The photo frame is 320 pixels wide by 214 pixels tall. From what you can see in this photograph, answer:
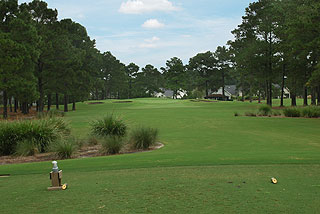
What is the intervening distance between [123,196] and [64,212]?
1.10 meters

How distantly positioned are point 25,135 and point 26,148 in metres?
1.28

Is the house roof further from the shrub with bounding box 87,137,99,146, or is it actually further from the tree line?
the shrub with bounding box 87,137,99,146

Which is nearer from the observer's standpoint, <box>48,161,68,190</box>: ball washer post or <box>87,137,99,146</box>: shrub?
<box>48,161,68,190</box>: ball washer post

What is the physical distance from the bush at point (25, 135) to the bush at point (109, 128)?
82.1 inches

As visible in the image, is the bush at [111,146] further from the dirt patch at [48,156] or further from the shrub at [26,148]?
the shrub at [26,148]

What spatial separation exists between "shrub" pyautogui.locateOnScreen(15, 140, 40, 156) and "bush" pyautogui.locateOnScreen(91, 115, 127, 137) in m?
3.43

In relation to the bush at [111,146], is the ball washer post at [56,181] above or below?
above

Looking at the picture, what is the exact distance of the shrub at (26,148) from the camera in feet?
41.5

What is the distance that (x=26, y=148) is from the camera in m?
12.7

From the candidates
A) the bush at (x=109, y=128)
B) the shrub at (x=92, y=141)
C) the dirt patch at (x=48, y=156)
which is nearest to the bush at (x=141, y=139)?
the dirt patch at (x=48, y=156)

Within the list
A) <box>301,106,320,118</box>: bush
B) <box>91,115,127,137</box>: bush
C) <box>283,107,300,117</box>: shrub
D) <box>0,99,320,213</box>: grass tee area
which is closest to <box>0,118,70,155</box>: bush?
<box>91,115,127,137</box>: bush

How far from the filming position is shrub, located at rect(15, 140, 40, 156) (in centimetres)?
1264

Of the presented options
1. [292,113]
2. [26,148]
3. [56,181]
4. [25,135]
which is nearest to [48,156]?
[26,148]

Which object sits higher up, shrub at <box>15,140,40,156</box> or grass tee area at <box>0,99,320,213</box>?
grass tee area at <box>0,99,320,213</box>
